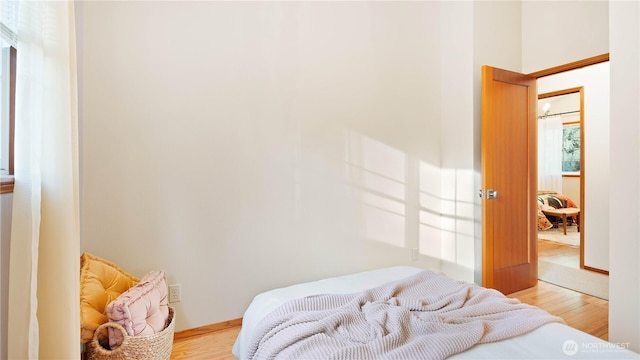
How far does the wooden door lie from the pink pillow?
260 cm

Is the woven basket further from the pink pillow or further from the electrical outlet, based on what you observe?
the electrical outlet

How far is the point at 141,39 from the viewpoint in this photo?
2105 mm

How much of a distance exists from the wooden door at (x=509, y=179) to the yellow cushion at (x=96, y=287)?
282 centimetres

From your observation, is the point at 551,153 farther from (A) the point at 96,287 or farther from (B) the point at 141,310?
(A) the point at 96,287

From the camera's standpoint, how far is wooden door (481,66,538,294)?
9.52 feet

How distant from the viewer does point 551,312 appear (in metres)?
2.68

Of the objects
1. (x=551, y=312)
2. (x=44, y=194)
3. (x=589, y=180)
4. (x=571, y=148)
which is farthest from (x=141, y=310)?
(x=571, y=148)

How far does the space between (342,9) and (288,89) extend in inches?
35.3

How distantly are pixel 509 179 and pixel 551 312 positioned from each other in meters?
1.17

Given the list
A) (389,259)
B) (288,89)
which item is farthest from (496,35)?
(389,259)

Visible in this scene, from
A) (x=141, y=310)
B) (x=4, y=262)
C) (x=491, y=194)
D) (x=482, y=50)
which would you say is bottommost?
(x=141, y=310)

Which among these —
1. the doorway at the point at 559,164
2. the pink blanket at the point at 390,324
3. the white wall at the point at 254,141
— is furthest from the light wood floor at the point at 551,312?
the doorway at the point at 559,164

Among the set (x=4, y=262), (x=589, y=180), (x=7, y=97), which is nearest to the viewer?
(x=4, y=262)

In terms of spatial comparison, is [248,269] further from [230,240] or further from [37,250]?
[37,250]
